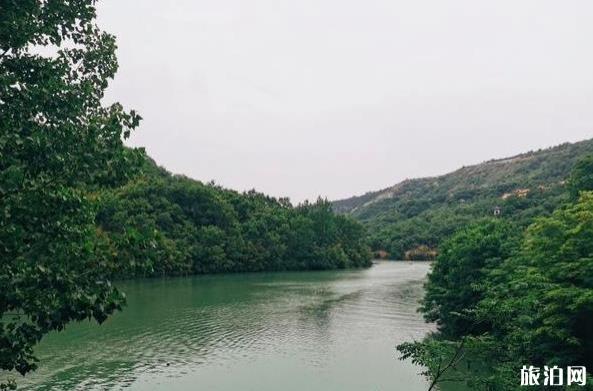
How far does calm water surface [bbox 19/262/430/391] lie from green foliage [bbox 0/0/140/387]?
63.0 feet

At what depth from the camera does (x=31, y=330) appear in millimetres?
7582

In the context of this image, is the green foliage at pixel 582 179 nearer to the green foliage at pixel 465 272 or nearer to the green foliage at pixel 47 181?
the green foliage at pixel 465 272

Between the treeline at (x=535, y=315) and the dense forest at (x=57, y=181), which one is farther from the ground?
the dense forest at (x=57, y=181)

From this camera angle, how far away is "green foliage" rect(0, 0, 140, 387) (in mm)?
7309

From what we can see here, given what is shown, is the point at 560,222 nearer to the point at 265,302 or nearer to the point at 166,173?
the point at 265,302

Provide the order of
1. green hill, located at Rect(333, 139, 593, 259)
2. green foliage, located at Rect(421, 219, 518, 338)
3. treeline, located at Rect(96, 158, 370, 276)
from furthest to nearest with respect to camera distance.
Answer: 1. green hill, located at Rect(333, 139, 593, 259)
2. treeline, located at Rect(96, 158, 370, 276)
3. green foliage, located at Rect(421, 219, 518, 338)

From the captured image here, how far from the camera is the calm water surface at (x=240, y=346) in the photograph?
86.8 feet

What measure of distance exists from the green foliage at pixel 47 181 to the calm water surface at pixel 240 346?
63.0 feet

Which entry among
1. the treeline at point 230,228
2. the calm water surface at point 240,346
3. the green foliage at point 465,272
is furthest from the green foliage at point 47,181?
the treeline at point 230,228

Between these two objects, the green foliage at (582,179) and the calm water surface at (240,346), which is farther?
the green foliage at (582,179)

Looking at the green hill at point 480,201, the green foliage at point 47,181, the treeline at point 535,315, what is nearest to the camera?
the green foliage at point 47,181

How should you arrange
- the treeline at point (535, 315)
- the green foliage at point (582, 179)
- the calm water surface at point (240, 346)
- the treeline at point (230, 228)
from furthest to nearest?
the treeline at point (230, 228), the green foliage at point (582, 179), the calm water surface at point (240, 346), the treeline at point (535, 315)

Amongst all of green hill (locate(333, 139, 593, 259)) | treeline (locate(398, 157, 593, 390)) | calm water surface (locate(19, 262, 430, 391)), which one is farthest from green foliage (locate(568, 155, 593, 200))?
green hill (locate(333, 139, 593, 259))

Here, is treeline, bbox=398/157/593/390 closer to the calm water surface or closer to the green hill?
the calm water surface
